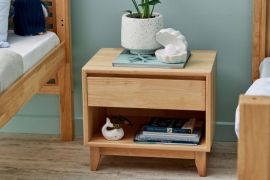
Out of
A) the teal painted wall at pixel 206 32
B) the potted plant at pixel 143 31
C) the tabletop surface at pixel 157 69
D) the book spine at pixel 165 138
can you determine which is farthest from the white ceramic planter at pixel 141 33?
the book spine at pixel 165 138

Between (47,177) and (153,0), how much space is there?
35.8 inches

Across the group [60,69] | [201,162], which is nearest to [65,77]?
[60,69]

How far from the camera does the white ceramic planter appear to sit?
8.55 feet

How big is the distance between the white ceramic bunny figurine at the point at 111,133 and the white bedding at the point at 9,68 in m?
0.53

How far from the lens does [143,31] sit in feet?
8.58

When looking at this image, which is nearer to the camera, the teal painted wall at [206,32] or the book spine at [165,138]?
the book spine at [165,138]

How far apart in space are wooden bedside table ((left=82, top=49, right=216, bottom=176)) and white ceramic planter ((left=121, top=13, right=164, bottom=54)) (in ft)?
0.40

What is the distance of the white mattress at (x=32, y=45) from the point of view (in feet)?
7.90

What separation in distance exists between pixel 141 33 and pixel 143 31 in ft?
0.04

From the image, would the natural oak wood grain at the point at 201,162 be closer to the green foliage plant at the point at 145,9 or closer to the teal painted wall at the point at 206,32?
the teal painted wall at the point at 206,32

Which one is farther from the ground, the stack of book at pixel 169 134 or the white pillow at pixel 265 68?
the white pillow at pixel 265 68

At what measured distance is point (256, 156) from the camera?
1120 millimetres

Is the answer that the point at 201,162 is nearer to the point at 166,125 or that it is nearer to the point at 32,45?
the point at 166,125

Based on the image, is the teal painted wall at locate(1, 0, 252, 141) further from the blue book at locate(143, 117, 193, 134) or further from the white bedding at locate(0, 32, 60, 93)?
the blue book at locate(143, 117, 193, 134)
